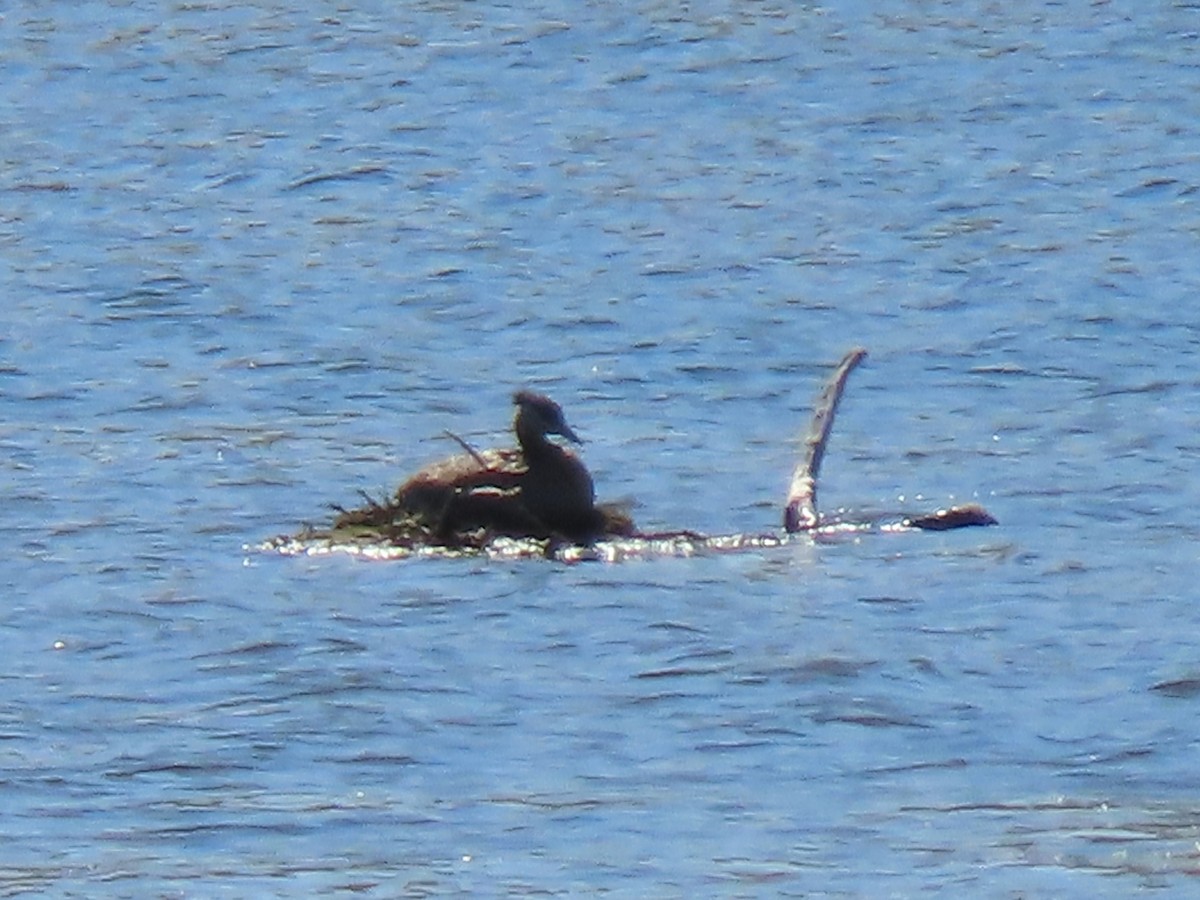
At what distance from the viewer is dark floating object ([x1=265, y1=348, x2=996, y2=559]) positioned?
12641mm

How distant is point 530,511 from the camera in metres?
12.7

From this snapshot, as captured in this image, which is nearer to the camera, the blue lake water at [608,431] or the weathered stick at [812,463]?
the blue lake water at [608,431]

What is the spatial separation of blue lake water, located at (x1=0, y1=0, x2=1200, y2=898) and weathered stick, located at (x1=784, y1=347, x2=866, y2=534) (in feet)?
0.49

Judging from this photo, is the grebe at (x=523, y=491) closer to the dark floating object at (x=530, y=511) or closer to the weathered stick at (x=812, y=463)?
the dark floating object at (x=530, y=511)

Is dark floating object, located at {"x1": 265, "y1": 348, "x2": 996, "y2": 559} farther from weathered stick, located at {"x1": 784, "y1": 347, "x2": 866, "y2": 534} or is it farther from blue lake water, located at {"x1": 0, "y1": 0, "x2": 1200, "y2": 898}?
blue lake water, located at {"x1": 0, "y1": 0, "x2": 1200, "y2": 898}

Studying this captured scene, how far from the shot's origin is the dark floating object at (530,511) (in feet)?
41.5

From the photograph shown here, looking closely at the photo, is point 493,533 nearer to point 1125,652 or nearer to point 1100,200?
point 1125,652

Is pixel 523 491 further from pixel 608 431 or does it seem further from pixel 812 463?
pixel 608 431

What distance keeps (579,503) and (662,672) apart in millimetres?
1741

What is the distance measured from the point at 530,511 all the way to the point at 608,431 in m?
2.90

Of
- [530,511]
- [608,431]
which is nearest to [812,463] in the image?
[530,511]

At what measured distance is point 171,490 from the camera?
14375mm

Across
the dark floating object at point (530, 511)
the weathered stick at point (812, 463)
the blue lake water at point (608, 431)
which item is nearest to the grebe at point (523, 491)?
the dark floating object at point (530, 511)

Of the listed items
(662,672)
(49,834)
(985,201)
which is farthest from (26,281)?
(49,834)
